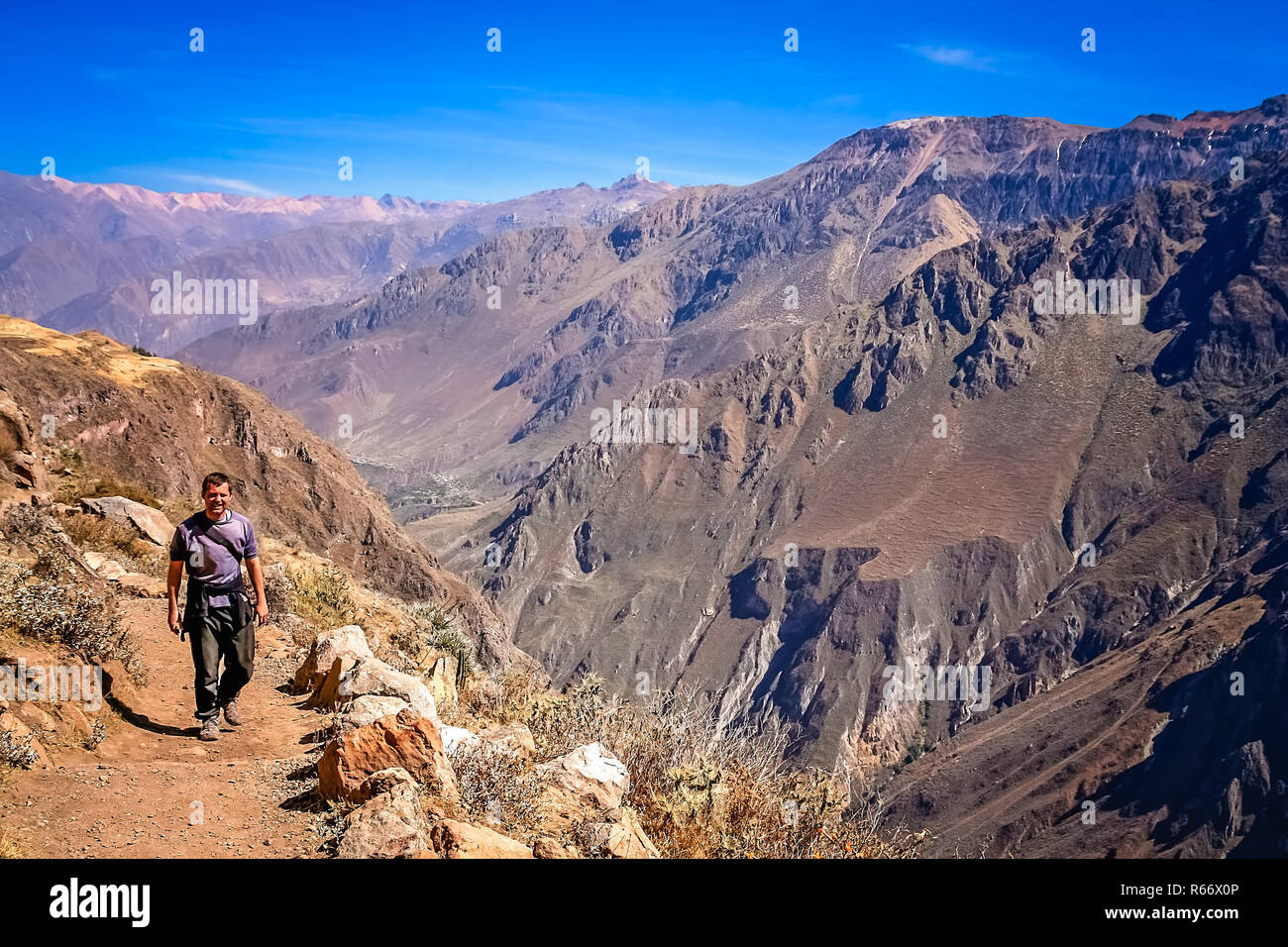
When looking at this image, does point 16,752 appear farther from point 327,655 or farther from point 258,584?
point 327,655

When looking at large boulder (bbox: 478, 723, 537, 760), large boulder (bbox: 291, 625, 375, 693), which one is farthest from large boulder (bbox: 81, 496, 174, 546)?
large boulder (bbox: 478, 723, 537, 760)

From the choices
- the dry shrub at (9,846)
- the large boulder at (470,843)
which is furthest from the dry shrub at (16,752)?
the large boulder at (470,843)

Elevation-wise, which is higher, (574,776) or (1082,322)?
(1082,322)

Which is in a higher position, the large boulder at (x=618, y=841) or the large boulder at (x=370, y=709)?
the large boulder at (x=370, y=709)

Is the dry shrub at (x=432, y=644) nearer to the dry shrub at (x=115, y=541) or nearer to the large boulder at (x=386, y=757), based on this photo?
the dry shrub at (x=115, y=541)

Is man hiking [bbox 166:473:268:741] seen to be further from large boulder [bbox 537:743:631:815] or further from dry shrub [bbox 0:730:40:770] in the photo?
large boulder [bbox 537:743:631:815]

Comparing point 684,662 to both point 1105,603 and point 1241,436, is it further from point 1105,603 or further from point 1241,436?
point 1241,436
